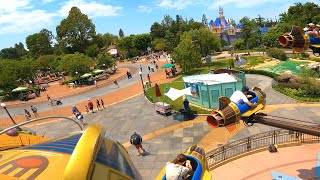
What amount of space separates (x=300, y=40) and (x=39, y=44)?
97932 millimetres

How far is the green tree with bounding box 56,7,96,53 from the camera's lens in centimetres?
7844

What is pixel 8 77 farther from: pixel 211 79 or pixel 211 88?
pixel 211 88

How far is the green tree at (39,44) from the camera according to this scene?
94.4 meters

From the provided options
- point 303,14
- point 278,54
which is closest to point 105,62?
point 278,54

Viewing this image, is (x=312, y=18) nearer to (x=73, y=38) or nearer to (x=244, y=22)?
(x=244, y=22)

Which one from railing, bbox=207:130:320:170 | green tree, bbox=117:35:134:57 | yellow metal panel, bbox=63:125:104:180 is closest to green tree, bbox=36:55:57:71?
green tree, bbox=117:35:134:57

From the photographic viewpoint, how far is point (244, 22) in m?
85.9

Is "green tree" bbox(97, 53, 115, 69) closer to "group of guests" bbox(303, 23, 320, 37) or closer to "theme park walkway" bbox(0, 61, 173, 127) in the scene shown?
"theme park walkway" bbox(0, 61, 173, 127)

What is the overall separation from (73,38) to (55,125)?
2307 inches

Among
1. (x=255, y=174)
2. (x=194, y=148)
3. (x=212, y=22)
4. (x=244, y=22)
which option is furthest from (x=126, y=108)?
(x=212, y=22)

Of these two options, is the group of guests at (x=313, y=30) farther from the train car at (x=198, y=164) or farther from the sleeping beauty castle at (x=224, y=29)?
the sleeping beauty castle at (x=224, y=29)

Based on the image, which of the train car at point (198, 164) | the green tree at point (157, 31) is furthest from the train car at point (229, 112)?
the green tree at point (157, 31)

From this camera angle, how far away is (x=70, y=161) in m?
3.39

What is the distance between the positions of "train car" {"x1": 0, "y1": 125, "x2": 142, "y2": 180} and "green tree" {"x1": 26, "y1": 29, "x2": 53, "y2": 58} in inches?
3874
